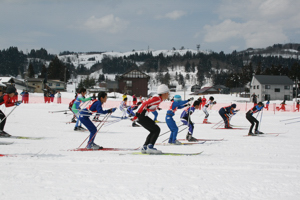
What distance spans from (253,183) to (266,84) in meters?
62.7

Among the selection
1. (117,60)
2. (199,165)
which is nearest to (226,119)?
(199,165)

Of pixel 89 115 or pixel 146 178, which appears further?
pixel 89 115

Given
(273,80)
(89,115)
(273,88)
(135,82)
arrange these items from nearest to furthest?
(89,115) → (273,88) → (273,80) → (135,82)

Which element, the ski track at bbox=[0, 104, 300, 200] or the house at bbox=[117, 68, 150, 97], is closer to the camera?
the ski track at bbox=[0, 104, 300, 200]

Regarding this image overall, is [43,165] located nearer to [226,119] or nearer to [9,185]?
[9,185]

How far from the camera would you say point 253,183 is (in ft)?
12.5

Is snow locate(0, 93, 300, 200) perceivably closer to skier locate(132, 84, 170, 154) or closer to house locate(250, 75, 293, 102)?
skier locate(132, 84, 170, 154)

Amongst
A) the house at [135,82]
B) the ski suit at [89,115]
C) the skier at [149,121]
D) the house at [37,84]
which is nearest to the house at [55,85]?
the house at [37,84]

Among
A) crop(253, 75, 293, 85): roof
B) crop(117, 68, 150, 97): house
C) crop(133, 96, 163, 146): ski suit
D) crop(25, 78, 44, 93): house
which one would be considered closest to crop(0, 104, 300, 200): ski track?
crop(133, 96, 163, 146): ski suit

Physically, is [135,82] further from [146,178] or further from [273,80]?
[146,178]

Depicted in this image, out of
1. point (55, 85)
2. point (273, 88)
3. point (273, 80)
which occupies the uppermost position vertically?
point (273, 80)

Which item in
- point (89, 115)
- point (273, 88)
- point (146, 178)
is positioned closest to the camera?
point (146, 178)

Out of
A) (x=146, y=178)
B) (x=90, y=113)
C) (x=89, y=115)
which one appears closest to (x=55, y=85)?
(x=90, y=113)

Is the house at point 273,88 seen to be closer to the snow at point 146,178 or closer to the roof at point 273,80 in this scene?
the roof at point 273,80
